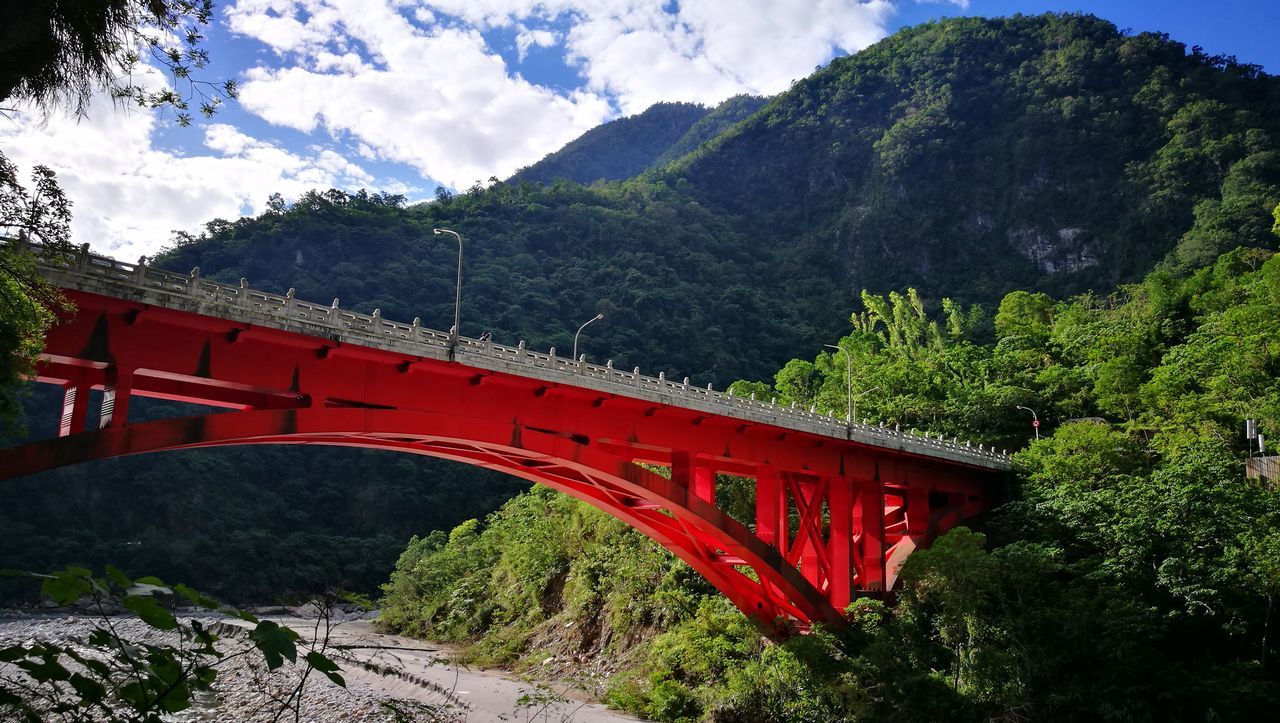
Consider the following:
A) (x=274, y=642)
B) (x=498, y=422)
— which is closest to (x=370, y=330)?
(x=498, y=422)

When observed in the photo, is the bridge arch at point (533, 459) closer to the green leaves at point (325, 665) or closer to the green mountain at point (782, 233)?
the green leaves at point (325, 665)

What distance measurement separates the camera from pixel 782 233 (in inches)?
4722

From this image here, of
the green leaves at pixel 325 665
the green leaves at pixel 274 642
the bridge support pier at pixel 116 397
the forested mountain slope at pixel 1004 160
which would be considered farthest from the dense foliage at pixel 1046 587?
the forested mountain slope at pixel 1004 160

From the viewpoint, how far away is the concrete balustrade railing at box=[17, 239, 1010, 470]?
15.7m

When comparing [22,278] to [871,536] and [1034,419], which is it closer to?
[871,536]

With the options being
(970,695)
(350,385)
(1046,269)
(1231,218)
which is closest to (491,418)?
(350,385)

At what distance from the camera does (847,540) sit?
30.7 m

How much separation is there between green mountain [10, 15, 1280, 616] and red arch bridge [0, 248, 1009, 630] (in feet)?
60.6

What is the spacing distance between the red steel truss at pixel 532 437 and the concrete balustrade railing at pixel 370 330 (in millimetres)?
273

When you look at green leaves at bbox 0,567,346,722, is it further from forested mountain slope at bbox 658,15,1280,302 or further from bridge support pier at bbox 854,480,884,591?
forested mountain slope at bbox 658,15,1280,302

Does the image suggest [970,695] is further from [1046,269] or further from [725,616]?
[1046,269]

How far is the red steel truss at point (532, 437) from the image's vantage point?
15.9m

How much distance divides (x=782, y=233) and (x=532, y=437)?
102838mm

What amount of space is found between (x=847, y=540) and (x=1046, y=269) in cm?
8372
